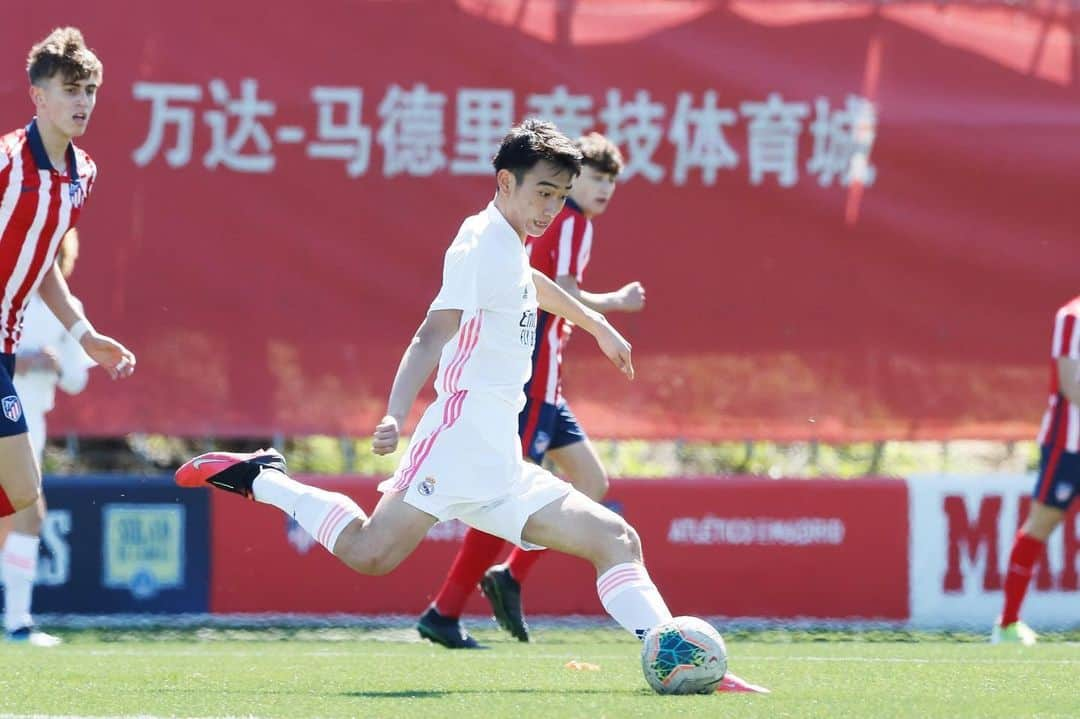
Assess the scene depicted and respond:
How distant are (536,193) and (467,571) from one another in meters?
2.54

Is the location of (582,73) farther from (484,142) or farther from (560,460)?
(560,460)

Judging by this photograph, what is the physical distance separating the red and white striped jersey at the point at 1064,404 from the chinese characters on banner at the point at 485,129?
1.66 meters

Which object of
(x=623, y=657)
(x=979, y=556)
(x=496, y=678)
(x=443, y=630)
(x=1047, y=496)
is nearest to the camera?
(x=496, y=678)

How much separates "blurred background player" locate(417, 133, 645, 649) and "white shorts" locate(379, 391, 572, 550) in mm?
1941

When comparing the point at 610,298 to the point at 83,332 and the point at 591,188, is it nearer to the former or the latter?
the point at 591,188

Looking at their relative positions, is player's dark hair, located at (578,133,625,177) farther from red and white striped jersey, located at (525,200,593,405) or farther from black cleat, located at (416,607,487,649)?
black cleat, located at (416,607,487,649)

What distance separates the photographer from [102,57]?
951 cm

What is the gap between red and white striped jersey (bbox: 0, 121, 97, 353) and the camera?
642 centimetres

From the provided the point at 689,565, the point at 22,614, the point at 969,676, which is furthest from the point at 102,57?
the point at 969,676

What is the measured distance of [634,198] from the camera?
9.67m

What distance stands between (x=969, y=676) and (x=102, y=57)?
549 centimetres

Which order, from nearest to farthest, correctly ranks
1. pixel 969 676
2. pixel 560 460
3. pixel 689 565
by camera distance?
1. pixel 969 676
2. pixel 560 460
3. pixel 689 565

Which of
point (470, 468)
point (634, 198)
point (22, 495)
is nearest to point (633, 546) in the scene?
point (470, 468)

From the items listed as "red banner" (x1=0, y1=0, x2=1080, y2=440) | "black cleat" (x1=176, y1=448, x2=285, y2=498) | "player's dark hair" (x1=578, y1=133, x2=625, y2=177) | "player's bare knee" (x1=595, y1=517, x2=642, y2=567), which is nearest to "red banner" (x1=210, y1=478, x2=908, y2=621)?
"red banner" (x1=0, y1=0, x2=1080, y2=440)
